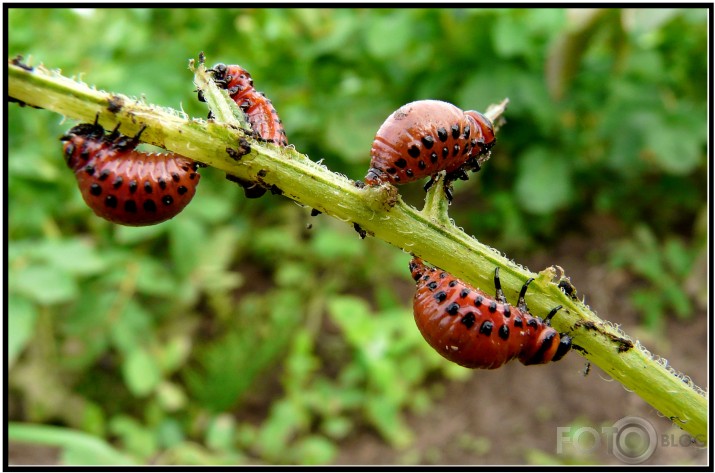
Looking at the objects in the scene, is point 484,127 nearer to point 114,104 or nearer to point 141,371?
point 114,104

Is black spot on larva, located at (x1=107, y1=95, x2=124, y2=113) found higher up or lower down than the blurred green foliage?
lower down

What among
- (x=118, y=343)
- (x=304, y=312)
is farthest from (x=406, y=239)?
(x=304, y=312)

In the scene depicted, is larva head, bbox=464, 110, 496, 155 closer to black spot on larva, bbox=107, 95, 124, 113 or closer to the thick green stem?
the thick green stem

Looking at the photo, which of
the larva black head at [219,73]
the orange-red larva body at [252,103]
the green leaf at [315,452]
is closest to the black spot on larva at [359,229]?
the orange-red larva body at [252,103]

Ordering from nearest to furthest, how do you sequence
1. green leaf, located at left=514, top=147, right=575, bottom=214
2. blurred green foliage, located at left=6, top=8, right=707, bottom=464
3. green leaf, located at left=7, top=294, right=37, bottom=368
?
green leaf, located at left=7, top=294, right=37, bottom=368 → blurred green foliage, located at left=6, top=8, right=707, bottom=464 → green leaf, located at left=514, top=147, right=575, bottom=214

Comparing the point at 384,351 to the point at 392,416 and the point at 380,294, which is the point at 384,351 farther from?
the point at 380,294

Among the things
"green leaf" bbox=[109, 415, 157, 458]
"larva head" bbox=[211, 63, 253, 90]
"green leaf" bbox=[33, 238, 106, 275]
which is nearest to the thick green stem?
"larva head" bbox=[211, 63, 253, 90]

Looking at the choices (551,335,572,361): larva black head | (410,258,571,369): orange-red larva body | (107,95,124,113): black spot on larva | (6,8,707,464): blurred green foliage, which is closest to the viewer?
(107,95,124,113): black spot on larva
